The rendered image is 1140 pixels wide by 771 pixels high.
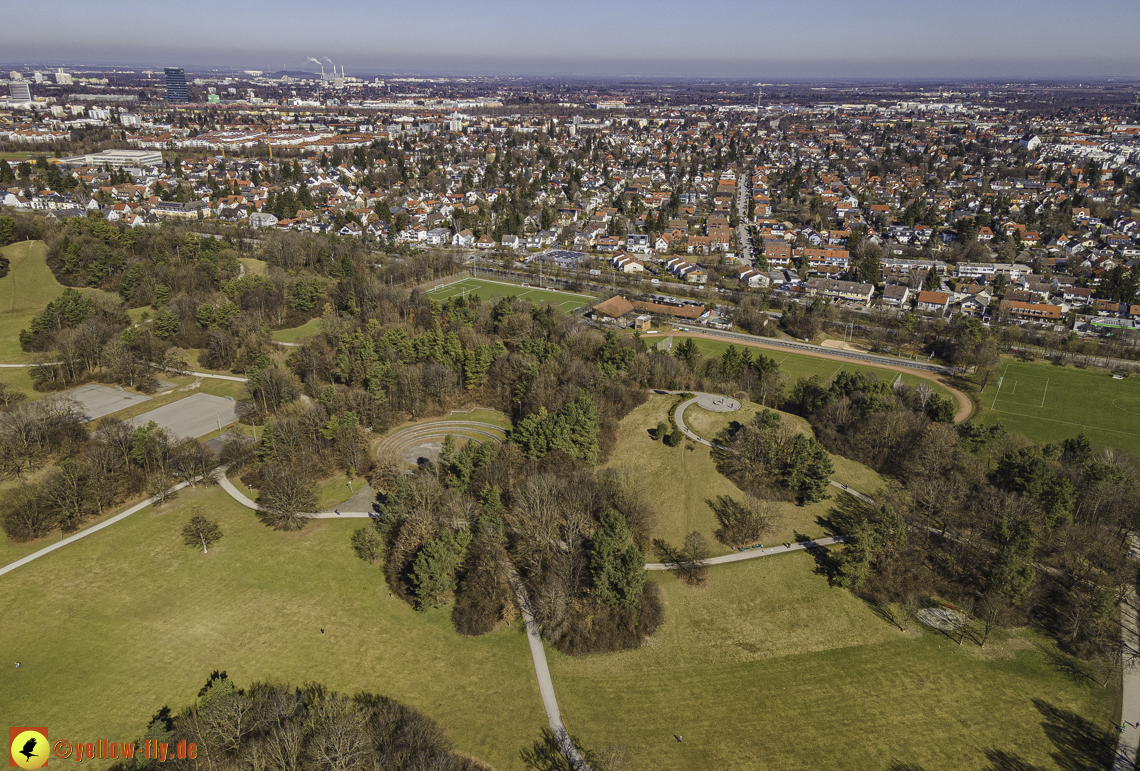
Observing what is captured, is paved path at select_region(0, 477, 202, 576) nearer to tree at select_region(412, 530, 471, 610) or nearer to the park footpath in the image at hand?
the park footpath

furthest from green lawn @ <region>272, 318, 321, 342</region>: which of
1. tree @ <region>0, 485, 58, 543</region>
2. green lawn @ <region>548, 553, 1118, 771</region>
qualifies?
green lawn @ <region>548, 553, 1118, 771</region>

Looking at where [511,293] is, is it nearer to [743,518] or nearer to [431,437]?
[431,437]

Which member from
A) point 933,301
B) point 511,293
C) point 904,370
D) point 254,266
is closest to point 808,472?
point 904,370

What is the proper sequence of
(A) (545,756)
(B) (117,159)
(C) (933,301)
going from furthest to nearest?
1. (B) (117,159)
2. (C) (933,301)
3. (A) (545,756)

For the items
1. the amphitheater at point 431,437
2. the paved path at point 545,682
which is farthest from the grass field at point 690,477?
the amphitheater at point 431,437

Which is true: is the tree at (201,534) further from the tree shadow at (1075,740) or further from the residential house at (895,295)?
the residential house at (895,295)

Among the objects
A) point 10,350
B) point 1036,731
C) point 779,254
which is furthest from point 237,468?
point 779,254

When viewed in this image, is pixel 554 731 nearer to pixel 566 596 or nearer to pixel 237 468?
pixel 566 596
